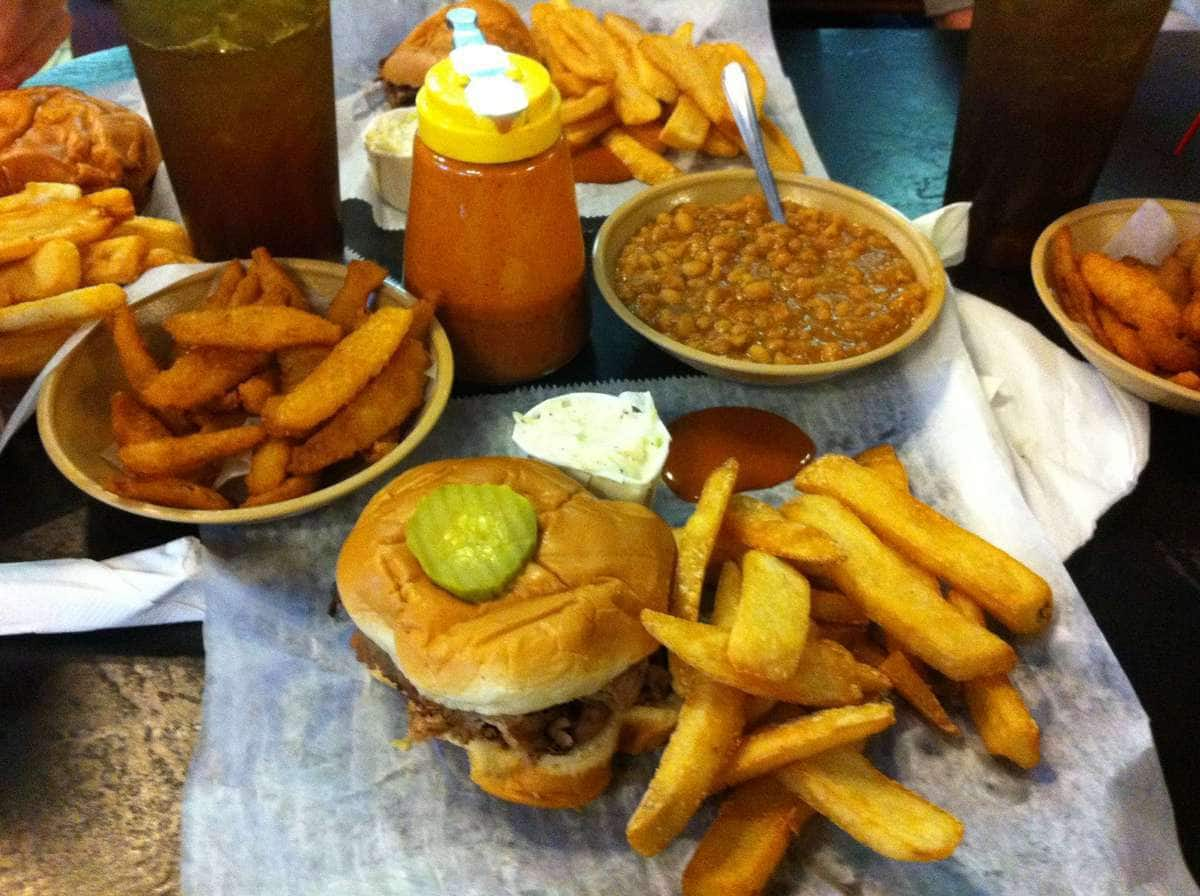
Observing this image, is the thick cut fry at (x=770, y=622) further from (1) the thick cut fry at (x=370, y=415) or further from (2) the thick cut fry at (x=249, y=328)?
(2) the thick cut fry at (x=249, y=328)

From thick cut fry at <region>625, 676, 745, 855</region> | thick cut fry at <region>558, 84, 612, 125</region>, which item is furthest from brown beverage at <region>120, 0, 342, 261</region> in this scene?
thick cut fry at <region>625, 676, 745, 855</region>

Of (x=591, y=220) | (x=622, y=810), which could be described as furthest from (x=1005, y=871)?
(x=591, y=220)

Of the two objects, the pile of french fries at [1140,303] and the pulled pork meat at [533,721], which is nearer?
the pulled pork meat at [533,721]

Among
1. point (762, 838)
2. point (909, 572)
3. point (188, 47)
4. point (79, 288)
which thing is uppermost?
point (188, 47)

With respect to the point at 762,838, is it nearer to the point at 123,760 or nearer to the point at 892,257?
the point at 123,760

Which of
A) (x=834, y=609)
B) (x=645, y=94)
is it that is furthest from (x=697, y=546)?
(x=645, y=94)

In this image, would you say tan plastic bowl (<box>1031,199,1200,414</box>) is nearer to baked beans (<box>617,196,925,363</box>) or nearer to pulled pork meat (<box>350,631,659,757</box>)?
baked beans (<box>617,196,925,363</box>)

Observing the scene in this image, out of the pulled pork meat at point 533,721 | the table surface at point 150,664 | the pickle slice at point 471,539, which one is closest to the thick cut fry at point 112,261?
the table surface at point 150,664
